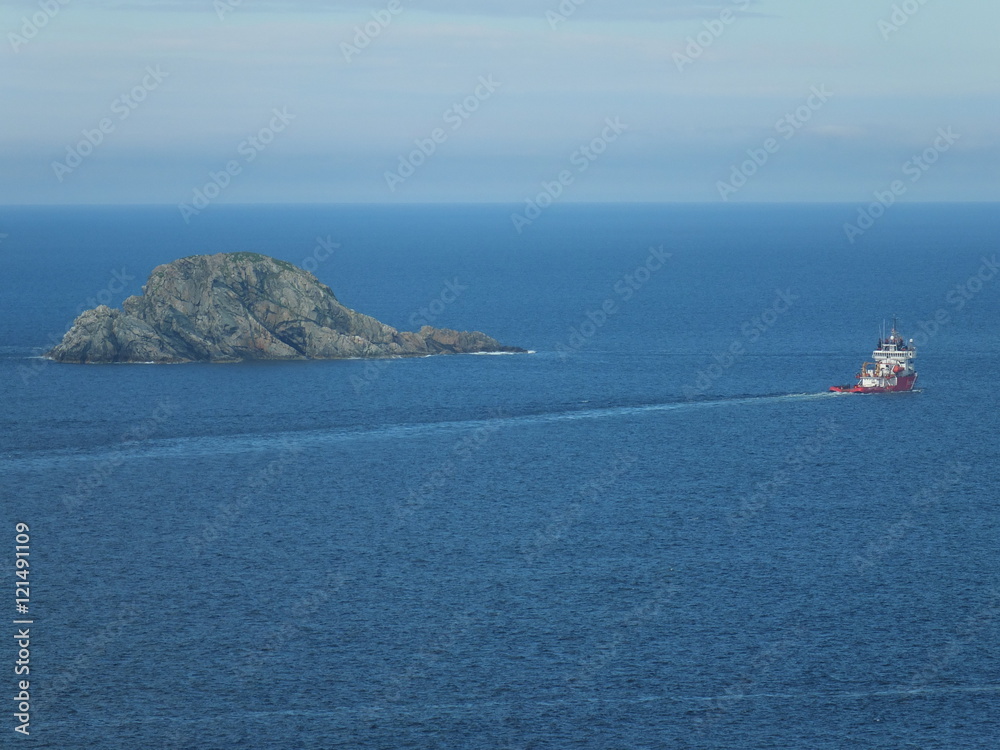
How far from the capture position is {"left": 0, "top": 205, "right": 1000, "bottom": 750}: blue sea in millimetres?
73500

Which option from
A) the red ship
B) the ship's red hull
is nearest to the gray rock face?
the ship's red hull

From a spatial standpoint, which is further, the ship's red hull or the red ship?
the red ship

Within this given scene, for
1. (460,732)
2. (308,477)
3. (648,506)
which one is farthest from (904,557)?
(308,477)

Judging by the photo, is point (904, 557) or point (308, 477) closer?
point (904, 557)

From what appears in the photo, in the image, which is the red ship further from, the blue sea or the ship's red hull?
the blue sea

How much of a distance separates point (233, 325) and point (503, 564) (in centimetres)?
9487

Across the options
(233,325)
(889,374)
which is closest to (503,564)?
(889,374)

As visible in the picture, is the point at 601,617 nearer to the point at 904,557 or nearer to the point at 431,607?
the point at 431,607

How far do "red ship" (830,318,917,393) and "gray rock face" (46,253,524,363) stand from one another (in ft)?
162

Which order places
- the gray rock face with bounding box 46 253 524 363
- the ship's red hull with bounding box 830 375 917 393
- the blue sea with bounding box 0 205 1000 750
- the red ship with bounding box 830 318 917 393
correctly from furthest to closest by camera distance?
the gray rock face with bounding box 46 253 524 363, the red ship with bounding box 830 318 917 393, the ship's red hull with bounding box 830 375 917 393, the blue sea with bounding box 0 205 1000 750

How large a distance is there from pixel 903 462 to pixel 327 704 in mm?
70006

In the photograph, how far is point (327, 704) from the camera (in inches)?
2923

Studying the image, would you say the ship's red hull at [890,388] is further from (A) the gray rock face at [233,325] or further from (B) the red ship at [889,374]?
(A) the gray rock face at [233,325]

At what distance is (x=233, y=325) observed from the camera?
181625 mm
